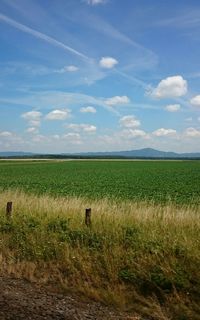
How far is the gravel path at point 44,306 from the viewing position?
246 inches

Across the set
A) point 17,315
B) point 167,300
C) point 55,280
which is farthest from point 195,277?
point 17,315

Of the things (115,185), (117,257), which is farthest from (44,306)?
(115,185)

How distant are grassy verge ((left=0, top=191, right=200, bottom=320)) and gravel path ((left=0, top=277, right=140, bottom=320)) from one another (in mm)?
365

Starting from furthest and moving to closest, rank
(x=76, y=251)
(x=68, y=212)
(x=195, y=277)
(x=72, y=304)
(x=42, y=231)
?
(x=68, y=212) → (x=42, y=231) → (x=76, y=251) → (x=195, y=277) → (x=72, y=304)

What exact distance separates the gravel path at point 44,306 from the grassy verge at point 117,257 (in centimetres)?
37

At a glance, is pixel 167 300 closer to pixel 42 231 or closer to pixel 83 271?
pixel 83 271

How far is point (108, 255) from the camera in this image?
8922 mm

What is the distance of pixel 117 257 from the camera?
28.6 feet

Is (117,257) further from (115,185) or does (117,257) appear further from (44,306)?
(115,185)

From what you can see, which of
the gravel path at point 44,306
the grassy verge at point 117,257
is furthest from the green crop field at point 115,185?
the gravel path at point 44,306

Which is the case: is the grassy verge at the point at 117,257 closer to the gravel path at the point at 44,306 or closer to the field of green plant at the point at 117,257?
the field of green plant at the point at 117,257

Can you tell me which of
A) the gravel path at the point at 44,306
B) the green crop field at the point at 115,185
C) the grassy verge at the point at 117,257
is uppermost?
the grassy verge at the point at 117,257

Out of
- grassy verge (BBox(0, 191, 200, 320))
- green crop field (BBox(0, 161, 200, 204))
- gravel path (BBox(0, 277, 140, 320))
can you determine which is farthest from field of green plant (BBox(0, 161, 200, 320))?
green crop field (BBox(0, 161, 200, 204))

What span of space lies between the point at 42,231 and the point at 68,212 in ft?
8.76
